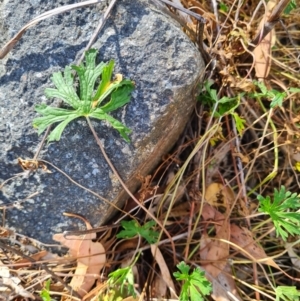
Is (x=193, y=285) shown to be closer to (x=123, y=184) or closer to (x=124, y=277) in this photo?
(x=124, y=277)

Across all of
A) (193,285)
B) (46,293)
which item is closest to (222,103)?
(193,285)

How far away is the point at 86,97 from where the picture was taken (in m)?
1.74

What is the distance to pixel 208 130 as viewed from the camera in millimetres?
2070

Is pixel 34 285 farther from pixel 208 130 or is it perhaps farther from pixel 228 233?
pixel 208 130

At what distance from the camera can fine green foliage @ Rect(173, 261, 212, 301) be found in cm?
182

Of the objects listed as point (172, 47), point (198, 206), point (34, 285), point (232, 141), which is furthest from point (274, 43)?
point (34, 285)

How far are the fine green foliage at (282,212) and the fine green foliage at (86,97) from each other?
2.15 feet

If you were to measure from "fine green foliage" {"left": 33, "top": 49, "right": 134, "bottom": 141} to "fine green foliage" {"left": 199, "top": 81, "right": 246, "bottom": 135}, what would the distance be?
1.35 feet

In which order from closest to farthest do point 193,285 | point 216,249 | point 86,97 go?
1. point 86,97
2. point 193,285
3. point 216,249

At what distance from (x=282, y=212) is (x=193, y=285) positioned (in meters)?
0.48

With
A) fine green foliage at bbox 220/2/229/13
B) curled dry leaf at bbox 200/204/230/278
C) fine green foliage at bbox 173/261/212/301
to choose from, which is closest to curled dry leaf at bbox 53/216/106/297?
fine green foliage at bbox 173/261/212/301

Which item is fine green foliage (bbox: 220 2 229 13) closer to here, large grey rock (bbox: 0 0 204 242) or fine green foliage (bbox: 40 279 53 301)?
large grey rock (bbox: 0 0 204 242)

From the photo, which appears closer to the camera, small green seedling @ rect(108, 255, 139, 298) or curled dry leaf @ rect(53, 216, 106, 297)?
small green seedling @ rect(108, 255, 139, 298)

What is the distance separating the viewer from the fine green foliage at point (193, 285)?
1.82 meters
